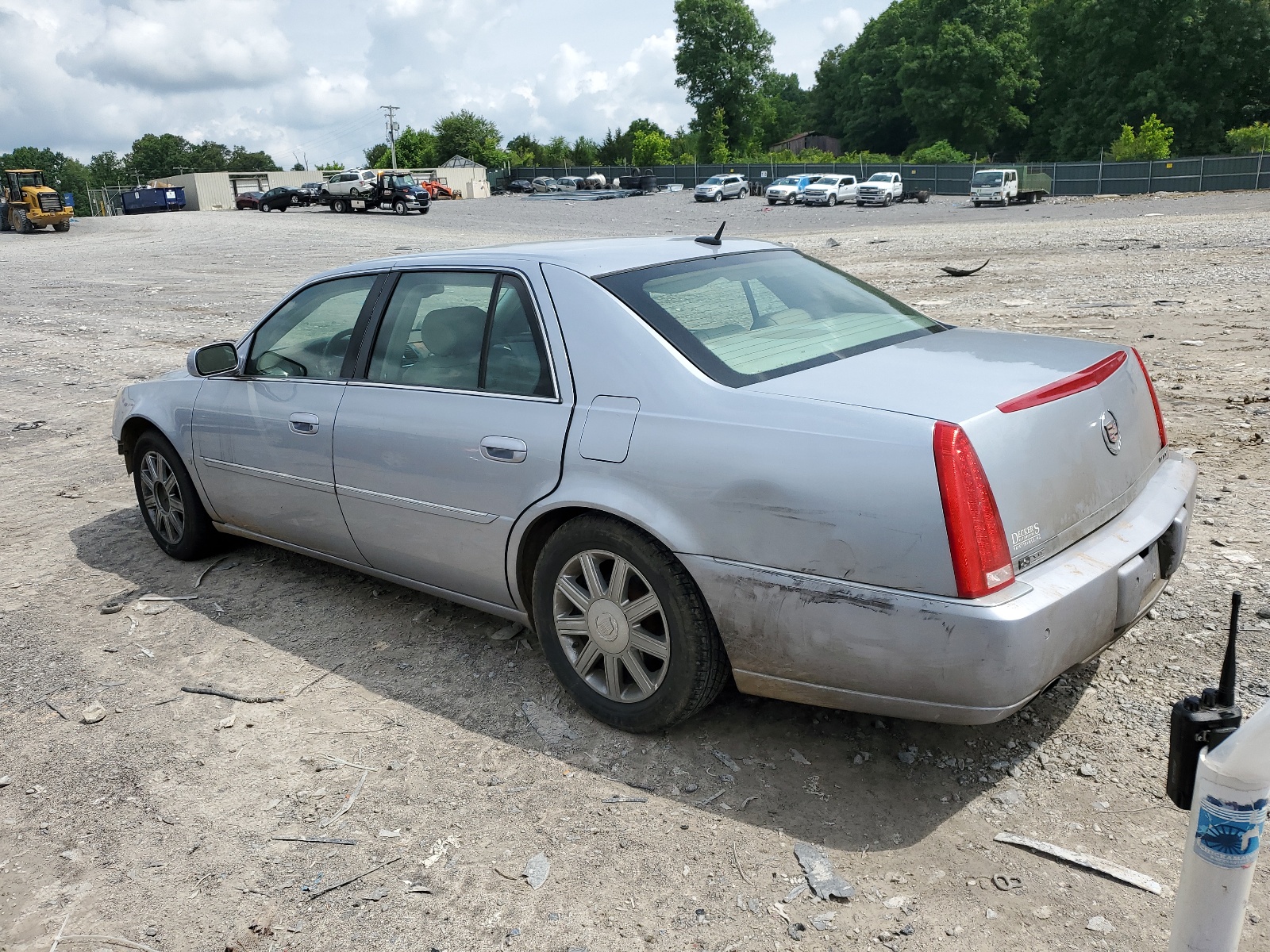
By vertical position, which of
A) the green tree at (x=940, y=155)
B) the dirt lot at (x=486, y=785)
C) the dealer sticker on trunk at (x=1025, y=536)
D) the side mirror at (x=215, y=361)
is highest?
the green tree at (x=940, y=155)

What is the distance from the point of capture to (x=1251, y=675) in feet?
11.5

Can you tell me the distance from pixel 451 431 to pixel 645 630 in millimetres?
1054

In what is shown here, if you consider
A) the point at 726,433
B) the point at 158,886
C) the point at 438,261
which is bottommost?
the point at 158,886

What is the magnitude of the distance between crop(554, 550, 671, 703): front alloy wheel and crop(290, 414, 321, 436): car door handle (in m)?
1.45

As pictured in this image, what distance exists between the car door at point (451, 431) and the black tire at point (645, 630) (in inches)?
8.5

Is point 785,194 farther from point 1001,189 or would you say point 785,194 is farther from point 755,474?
point 755,474

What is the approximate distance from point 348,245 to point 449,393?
2703cm

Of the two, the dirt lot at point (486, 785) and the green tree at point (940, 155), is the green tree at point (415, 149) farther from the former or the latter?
the dirt lot at point (486, 785)

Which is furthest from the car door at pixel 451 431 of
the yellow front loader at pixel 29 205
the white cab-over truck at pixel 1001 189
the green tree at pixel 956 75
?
the green tree at pixel 956 75

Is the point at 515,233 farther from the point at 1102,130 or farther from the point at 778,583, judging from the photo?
the point at 1102,130

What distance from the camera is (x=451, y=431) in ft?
12.4

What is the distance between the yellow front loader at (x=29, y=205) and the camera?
4369 centimetres

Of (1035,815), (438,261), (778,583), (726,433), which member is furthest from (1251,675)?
(438,261)

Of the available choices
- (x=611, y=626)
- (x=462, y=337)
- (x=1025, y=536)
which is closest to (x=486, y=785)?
(x=611, y=626)
